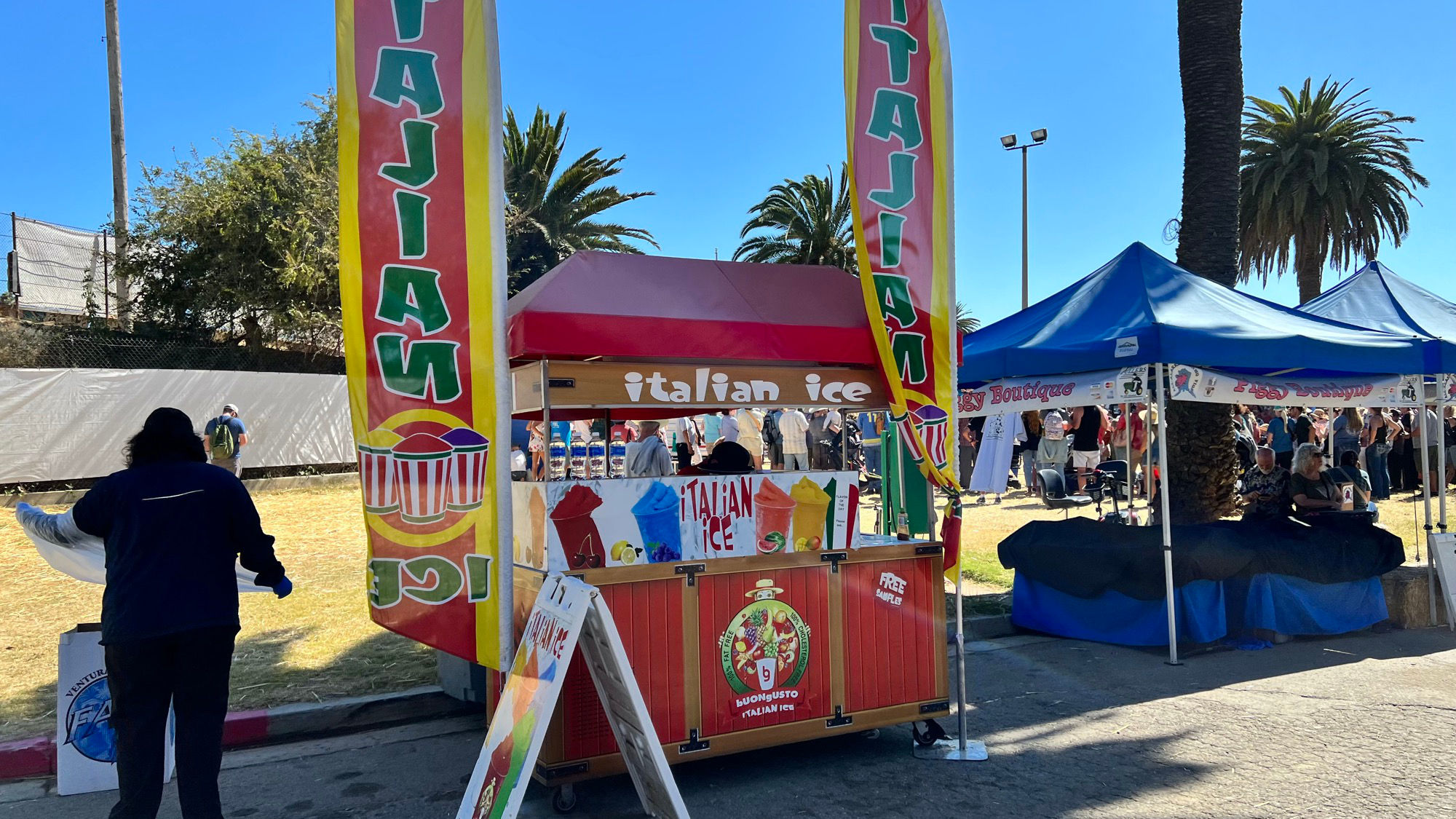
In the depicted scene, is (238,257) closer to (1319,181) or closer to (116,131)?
(116,131)

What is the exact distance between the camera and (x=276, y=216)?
2025 centimetres

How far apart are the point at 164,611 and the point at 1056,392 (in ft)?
22.1

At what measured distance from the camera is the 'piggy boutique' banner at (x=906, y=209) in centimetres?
555

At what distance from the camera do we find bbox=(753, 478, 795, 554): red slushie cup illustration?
5363 millimetres

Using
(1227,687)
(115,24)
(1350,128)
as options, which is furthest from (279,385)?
(1350,128)

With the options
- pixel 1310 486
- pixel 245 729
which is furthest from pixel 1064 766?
pixel 1310 486

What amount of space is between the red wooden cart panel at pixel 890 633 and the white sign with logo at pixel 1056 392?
2.83 meters

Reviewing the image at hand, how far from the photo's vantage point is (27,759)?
17.0ft

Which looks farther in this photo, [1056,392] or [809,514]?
[1056,392]

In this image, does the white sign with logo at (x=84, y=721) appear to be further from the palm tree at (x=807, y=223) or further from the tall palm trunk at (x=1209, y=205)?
the palm tree at (x=807, y=223)

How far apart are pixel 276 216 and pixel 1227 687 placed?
64.9ft

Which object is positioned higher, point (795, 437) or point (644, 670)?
point (795, 437)

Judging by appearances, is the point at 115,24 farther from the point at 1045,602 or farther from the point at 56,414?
the point at 1045,602

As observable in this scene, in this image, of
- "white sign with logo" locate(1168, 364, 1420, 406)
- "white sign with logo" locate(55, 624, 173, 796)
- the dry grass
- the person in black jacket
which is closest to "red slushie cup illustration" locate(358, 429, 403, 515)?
the person in black jacket
